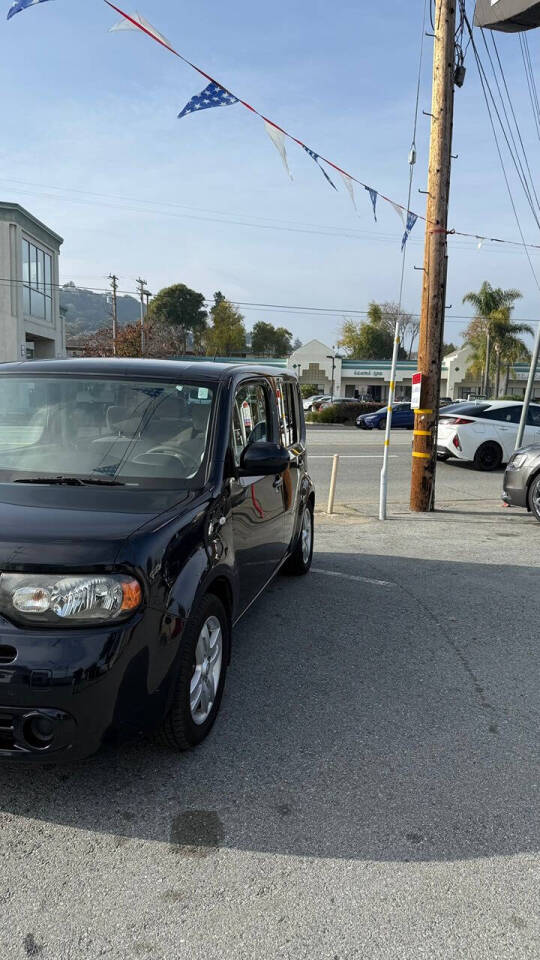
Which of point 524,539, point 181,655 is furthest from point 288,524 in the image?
point 524,539

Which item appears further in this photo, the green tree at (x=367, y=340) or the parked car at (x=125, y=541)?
the green tree at (x=367, y=340)

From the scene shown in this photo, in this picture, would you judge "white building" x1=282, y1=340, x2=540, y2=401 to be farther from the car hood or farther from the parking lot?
the car hood

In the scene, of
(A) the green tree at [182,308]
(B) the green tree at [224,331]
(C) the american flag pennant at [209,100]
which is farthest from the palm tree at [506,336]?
(C) the american flag pennant at [209,100]

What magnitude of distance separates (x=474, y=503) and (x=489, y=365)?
193 ft

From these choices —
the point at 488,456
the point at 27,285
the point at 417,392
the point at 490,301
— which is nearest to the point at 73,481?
the point at 417,392

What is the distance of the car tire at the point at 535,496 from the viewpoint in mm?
9249

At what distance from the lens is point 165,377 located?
157 inches

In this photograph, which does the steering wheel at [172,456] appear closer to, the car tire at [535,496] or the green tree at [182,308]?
the car tire at [535,496]

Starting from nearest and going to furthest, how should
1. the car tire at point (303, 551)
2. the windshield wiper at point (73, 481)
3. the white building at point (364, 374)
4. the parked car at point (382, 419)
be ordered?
the windshield wiper at point (73, 481), the car tire at point (303, 551), the parked car at point (382, 419), the white building at point (364, 374)

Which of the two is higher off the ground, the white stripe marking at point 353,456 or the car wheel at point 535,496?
the car wheel at point 535,496

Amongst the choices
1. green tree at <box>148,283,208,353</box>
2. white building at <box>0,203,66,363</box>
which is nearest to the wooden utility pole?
white building at <box>0,203,66,363</box>

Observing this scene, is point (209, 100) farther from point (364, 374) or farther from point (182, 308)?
point (182, 308)

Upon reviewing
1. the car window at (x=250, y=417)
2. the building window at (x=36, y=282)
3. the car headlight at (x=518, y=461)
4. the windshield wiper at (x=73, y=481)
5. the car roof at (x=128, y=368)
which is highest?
the building window at (x=36, y=282)

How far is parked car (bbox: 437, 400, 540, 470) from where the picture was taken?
52.2 feet
